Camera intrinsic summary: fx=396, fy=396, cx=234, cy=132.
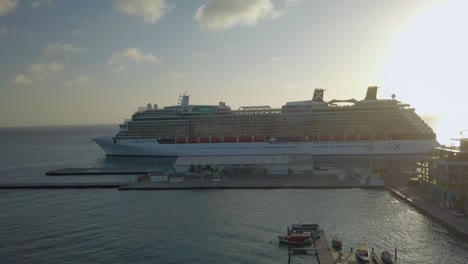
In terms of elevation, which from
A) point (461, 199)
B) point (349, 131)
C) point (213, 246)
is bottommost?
point (213, 246)

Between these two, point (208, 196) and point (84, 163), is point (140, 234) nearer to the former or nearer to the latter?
point (208, 196)

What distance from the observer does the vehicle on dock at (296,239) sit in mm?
25688

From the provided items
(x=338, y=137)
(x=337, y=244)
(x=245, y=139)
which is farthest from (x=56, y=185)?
(x=338, y=137)

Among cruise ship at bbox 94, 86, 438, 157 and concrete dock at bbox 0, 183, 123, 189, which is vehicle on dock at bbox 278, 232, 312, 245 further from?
cruise ship at bbox 94, 86, 438, 157

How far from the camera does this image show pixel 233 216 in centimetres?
3212

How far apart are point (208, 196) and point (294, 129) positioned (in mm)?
31470

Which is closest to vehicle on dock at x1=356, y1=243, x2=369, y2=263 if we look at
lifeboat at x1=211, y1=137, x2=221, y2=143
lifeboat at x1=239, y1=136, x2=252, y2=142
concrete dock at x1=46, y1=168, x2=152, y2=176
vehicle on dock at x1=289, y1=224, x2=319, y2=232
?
vehicle on dock at x1=289, y1=224, x2=319, y2=232

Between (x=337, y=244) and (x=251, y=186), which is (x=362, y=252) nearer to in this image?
(x=337, y=244)

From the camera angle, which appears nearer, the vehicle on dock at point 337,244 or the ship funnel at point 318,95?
the vehicle on dock at point 337,244

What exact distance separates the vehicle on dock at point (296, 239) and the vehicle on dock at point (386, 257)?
4766 mm

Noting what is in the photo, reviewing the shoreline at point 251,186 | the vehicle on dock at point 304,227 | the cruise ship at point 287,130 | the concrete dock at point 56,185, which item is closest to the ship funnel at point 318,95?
the cruise ship at point 287,130

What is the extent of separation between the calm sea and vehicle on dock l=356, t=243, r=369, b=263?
149 centimetres

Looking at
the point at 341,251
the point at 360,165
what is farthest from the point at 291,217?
the point at 360,165

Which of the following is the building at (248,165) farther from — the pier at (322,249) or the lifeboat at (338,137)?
the pier at (322,249)
